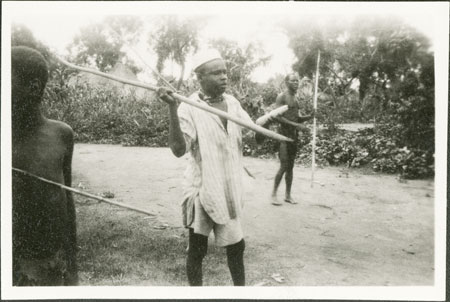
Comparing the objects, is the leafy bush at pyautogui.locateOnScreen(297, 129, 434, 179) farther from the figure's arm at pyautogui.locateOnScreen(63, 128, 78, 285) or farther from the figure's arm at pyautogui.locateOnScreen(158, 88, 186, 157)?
the figure's arm at pyautogui.locateOnScreen(63, 128, 78, 285)

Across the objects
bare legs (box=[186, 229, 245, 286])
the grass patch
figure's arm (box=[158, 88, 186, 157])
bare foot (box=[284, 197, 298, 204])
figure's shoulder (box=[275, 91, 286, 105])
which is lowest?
the grass patch

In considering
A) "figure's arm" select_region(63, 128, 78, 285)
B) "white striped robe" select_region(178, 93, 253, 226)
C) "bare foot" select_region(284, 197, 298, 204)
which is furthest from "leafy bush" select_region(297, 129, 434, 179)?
"figure's arm" select_region(63, 128, 78, 285)

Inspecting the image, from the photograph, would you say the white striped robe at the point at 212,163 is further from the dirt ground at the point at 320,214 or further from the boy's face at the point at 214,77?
the dirt ground at the point at 320,214

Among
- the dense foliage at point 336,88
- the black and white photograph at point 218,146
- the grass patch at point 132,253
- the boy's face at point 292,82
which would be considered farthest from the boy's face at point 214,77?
the boy's face at point 292,82

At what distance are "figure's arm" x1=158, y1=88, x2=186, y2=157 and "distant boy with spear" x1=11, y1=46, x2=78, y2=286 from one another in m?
0.43

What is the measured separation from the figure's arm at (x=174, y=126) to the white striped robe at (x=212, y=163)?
6 cm

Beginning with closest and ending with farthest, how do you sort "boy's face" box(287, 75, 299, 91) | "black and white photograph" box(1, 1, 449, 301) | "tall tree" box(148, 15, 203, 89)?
"black and white photograph" box(1, 1, 449, 301), "tall tree" box(148, 15, 203, 89), "boy's face" box(287, 75, 299, 91)

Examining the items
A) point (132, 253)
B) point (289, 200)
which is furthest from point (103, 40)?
point (289, 200)

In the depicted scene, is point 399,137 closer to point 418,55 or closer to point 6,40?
point 418,55

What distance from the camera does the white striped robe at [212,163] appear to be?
6.31ft

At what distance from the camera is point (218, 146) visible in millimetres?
1934

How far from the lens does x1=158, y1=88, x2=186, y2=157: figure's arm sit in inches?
66.8

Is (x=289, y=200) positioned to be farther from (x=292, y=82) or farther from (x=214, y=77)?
(x=214, y=77)

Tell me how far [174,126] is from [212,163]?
0.28 metres
